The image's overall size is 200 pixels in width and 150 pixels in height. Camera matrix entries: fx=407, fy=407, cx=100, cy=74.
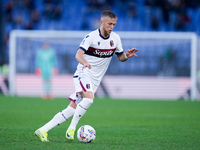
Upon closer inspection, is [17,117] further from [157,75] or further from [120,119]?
[157,75]

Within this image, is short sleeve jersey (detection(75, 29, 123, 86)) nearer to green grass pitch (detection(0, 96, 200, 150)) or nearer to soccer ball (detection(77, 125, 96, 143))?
soccer ball (detection(77, 125, 96, 143))

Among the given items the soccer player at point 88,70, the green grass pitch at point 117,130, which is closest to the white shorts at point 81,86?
the soccer player at point 88,70

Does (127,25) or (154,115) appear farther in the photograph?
(127,25)

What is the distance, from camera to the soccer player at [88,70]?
666 cm

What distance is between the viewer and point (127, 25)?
23.5m

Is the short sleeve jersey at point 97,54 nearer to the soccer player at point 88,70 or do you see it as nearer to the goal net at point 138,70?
the soccer player at point 88,70

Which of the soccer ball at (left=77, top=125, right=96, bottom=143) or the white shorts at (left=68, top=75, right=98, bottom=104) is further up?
the white shorts at (left=68, top=75, right=98, bottom=104)

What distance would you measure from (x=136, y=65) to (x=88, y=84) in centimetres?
1244

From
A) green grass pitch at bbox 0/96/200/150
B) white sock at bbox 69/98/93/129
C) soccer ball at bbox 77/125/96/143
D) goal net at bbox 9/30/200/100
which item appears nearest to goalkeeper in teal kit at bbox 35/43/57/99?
goal net at bbox 9/30/200/100

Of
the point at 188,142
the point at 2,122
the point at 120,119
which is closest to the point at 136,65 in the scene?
the point at 120,119

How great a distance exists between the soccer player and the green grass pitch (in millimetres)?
333

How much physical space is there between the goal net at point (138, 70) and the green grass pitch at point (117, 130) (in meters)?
5.62

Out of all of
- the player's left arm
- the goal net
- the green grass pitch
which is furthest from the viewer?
the goal net

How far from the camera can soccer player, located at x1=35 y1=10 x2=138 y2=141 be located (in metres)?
6.66
